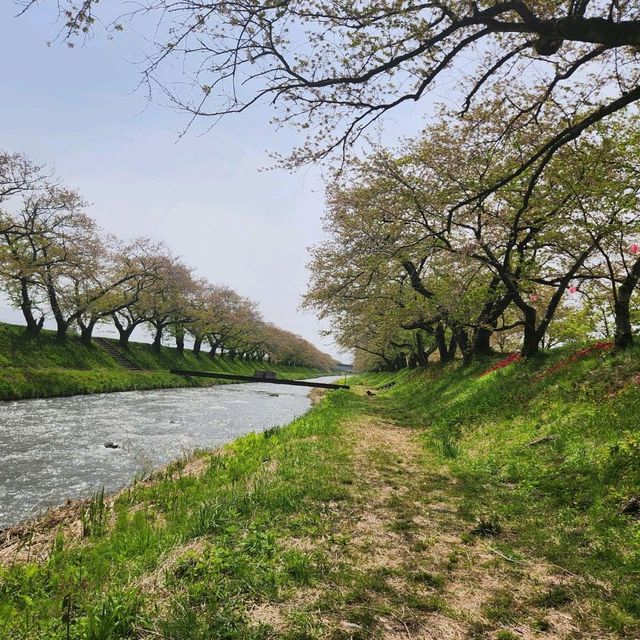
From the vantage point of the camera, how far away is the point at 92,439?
1598 cm

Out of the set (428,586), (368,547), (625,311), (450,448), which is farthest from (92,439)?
(625,311)

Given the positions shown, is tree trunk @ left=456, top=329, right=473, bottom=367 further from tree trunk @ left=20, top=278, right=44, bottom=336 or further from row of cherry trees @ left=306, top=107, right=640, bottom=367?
tree trunk @ left=20, top=278, right=44, bottom=336

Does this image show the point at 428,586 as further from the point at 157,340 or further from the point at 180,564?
the point at 157,340

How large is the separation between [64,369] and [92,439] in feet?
79.3

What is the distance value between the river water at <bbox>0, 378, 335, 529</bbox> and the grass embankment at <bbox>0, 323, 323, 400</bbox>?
1621mm

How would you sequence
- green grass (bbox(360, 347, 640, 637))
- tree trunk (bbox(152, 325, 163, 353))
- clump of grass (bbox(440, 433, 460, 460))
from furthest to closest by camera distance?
tree trunk (bbox(152, 325, 163, 353)) < clump of grass (bbox(440, 433, 460, 460)) < green grass (bbox(360, 347, 640, 637))

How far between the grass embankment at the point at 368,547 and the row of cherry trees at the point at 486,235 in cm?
516

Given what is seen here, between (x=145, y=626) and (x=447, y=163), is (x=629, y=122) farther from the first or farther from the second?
(x=145, y=626)

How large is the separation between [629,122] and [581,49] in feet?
15.5

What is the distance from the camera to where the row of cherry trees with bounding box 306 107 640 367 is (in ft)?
40.9

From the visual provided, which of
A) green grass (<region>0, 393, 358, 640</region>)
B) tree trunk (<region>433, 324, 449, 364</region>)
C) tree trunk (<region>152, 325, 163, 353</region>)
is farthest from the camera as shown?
tree trunk (<region>152, 325, 163, 353</region>)

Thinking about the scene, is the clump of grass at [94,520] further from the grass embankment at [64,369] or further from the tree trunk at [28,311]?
the tree trunk at [28,311]

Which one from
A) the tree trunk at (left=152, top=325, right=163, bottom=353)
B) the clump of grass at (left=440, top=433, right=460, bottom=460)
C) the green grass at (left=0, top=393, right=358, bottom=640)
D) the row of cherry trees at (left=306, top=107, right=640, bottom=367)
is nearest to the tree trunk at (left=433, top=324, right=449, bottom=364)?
the row of cherry trees at (left=306, top=107, right=640, bottom=367)

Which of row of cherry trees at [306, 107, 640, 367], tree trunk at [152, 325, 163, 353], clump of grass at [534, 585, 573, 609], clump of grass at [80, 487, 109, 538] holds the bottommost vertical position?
clump of grass at [80, 487, 109, 538]
